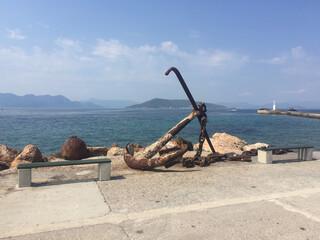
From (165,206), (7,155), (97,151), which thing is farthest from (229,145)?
(165,206)

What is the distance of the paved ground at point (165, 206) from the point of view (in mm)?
3477

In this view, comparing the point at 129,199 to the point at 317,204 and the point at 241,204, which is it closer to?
the point at 241,204

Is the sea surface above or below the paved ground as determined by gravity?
below

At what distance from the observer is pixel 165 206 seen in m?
4.38

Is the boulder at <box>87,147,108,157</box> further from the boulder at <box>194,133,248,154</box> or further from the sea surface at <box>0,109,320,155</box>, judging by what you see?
the sea surface at <box>0,109,320,155</box>

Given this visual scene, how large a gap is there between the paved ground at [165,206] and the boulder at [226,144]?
6.36 metres

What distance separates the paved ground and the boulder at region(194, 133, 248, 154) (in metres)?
6.36

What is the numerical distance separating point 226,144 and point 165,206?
11.0 metres

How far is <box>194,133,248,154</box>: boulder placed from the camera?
13.1 m

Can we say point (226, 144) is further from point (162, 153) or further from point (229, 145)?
point (162, 153)

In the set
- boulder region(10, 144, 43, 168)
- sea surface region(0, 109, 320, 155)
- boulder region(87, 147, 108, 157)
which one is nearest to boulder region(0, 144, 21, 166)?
boulder region(10, 144, 43, 168)

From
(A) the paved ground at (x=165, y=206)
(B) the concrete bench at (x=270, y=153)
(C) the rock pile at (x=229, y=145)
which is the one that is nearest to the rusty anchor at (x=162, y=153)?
(A) the paved ground at (x=165, y=206)

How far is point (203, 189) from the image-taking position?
5.32 m

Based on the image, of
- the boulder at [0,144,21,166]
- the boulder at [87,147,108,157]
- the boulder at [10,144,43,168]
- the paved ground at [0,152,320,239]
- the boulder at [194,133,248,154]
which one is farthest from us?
the boulder at [194,133,248,154]
